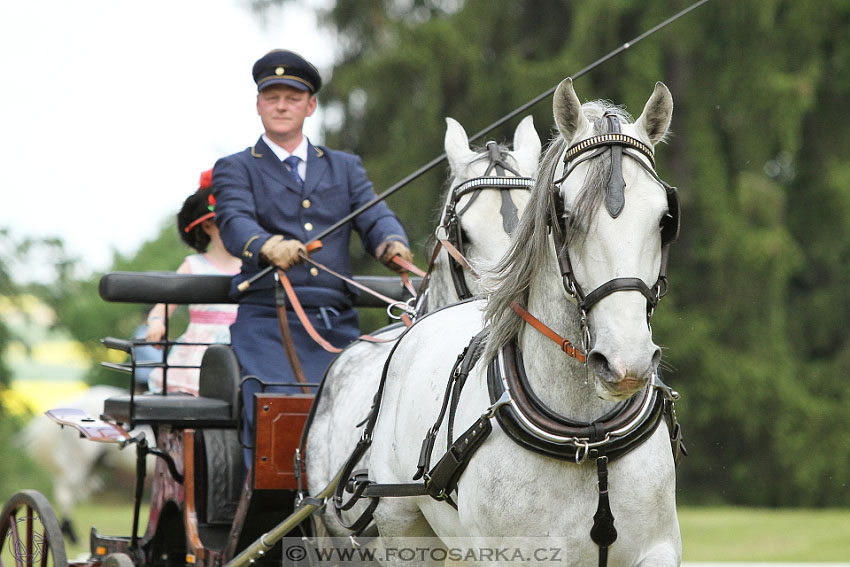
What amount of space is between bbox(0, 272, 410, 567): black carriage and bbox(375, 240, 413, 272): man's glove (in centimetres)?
24

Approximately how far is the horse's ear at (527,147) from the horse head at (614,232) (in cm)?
167

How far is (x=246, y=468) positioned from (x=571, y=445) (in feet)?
6.93

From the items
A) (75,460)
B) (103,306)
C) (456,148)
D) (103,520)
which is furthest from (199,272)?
(103,306)

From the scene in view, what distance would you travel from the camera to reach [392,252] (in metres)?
4.86

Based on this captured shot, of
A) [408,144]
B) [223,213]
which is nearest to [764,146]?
[408,144]

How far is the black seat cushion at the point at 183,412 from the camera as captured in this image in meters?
4.66

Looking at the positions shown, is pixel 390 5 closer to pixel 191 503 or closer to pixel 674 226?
pixel 191 503

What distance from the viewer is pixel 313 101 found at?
508 centimetres

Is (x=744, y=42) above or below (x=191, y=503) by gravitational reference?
above

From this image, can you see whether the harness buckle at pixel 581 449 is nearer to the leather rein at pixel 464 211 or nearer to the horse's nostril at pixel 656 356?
the horse's nostril at pixel 656 356

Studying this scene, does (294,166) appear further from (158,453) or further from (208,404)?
(158,453)

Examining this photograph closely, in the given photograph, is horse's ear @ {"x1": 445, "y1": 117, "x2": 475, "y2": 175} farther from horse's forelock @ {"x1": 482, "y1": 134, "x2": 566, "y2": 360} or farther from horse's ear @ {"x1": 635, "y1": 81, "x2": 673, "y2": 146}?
horse's ear @ {"x1": 635, "y1": 81, "x2": 673, "y2": 146}

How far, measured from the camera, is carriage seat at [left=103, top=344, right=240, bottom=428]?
466 cm

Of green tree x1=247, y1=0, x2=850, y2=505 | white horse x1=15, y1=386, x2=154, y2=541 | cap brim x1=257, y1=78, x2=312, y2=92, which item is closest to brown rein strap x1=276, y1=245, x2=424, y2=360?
cap brim x1=257, y1=78, x2=312, y2=92
